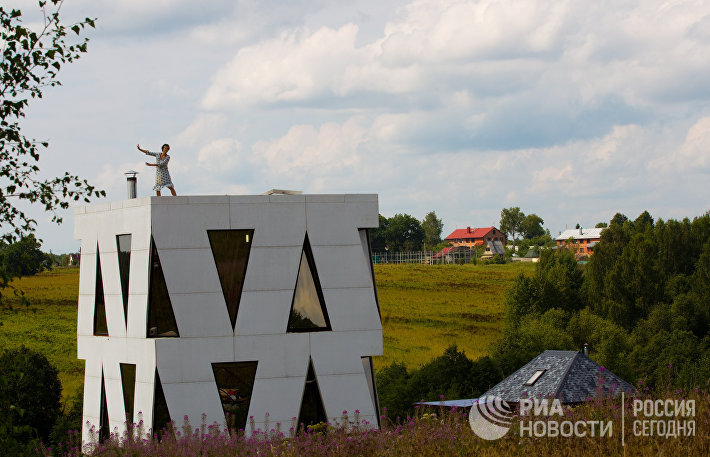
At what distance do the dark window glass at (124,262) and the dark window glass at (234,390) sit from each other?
319 centimetres

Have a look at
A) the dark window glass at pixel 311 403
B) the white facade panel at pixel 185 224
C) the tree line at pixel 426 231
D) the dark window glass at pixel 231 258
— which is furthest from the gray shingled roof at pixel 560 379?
the tree line at pixel 426 231

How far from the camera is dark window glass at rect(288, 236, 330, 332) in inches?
787

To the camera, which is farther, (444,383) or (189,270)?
(444,383)

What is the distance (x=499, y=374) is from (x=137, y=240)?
76.6ft

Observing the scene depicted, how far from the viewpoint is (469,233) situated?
189 m

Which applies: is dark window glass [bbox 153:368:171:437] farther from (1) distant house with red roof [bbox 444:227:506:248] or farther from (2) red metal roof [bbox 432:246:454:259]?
(1) distant house with red roof [bbox 444:227:506:248]

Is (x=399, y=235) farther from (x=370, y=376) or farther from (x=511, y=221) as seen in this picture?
(x=370, y=376)

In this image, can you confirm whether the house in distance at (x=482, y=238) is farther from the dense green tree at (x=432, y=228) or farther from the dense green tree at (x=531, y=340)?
the dense green tree at (x=531, y=340)

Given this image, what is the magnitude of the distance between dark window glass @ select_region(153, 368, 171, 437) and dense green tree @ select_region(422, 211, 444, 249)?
156746 millimetres

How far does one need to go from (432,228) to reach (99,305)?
517 feet

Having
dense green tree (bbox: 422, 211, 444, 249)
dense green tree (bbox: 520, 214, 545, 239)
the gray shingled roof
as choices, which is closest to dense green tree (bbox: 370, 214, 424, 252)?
dense green tree (bbox: 422, 211, 444, 249)

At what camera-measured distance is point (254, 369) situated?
19641 mm

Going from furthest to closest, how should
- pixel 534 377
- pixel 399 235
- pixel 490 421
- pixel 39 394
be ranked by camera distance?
pixel 399 235 → pixel 39 394 → pixel 534 377 → pixel 490 421

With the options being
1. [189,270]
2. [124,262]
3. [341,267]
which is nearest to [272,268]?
[341,267]
